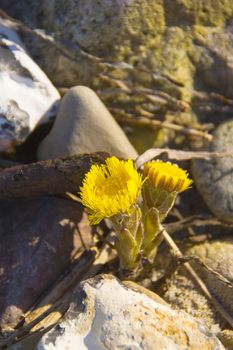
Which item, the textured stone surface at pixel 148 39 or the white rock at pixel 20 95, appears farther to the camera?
the textured stone surface at pixel 148 39

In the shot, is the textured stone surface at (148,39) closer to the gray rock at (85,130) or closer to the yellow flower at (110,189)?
the gray rock at (85,130)

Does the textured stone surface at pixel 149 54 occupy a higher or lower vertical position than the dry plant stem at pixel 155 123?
higher

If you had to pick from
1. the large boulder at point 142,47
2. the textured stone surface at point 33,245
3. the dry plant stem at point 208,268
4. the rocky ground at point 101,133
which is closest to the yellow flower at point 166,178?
the rocky ground at point 101,133

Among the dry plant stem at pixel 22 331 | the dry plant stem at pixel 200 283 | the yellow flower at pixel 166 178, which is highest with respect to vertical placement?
the yellow flower at pixel 166 178

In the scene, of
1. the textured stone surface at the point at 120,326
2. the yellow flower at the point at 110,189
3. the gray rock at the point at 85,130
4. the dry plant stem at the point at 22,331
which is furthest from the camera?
the gray rock at the point at 85,130

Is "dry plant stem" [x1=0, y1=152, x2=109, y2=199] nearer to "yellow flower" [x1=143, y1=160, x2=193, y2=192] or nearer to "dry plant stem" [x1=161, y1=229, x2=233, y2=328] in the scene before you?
"yellow flower" [x1=143, y1=160, x2=193, y2=192]

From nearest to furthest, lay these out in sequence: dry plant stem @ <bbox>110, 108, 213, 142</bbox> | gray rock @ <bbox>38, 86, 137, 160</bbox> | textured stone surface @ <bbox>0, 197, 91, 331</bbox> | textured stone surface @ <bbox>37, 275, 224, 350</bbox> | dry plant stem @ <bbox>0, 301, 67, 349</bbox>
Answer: textured stone surface @ <bbox>37, 275, 224, 350</bbox> → dry plant stem @ <bbox>0, 301, 67, 349</bbox> → textured stone surface @ <bbox>0, 197, 91, 331</bbox> → gray rock @ <bbox>38, 86, 137, 160</bbox> → dry plant stem @ <bbox>110, 108, 213, 142</bbox>

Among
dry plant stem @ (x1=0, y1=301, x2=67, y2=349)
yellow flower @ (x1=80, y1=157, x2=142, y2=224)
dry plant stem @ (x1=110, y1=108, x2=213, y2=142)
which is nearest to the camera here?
yellow flower @ (x1=80, y1=157, x2=142, y2=224)

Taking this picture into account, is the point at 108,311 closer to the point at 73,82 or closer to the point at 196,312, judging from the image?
the point at 196,312

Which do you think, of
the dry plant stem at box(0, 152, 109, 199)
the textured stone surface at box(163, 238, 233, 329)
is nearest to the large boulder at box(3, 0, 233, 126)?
the dry plant stem at box(0, 152, 109, 199)

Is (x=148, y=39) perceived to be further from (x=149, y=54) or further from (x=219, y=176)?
(x=219, y=176)
